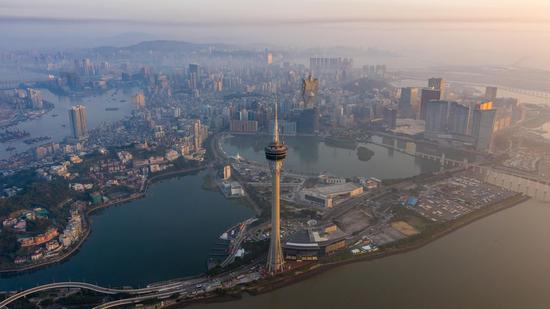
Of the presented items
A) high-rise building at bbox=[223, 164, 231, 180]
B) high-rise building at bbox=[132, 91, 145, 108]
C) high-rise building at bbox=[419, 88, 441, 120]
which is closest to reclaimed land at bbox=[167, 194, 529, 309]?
high-rise building at bbox=[223, 164, 231, 180]

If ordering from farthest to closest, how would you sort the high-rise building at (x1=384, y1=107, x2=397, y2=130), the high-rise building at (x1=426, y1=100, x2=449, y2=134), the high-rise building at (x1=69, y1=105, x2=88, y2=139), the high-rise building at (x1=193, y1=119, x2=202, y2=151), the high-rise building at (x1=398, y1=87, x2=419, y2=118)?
the high-rise building at (x1=398, y1=87, x2=419, y2=118)
the high-rise building at (x1=384, y1=107, x2=397, y2=130)
the high-rise building at (x1=69, y1=105, x2=88, y2=139)
the high-rise building at (x1=426, y1=100, x2=449, y2=134)
the high-rise building at (x1=193, y1=119, x2=202, y2=151)

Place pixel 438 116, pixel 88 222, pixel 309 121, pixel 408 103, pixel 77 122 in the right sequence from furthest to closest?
pixel 408 103, pixel 309 121, pixel 77 122, pixel 438 116, pixel 88 222

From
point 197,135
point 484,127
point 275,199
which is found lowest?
point 197,135

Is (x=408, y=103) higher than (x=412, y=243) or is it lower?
higher

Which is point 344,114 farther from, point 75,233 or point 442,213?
point 75,233

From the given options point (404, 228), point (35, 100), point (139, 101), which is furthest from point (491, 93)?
point (35, 100)

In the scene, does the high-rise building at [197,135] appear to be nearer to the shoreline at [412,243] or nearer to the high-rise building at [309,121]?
the high-rise building at [309,121]

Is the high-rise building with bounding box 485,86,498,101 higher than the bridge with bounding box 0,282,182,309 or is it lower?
higher

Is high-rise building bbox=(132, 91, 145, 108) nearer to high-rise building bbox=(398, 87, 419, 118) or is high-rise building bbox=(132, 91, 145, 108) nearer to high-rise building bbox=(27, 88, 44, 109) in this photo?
high-rise building bbox=(27, 88, 44, 109)

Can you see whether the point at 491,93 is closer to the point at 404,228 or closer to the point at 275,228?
the point at 404,228
